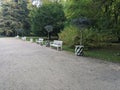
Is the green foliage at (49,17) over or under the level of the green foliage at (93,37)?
over

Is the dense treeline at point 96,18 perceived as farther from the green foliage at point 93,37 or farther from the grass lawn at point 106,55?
the grass lawn at point 106,55

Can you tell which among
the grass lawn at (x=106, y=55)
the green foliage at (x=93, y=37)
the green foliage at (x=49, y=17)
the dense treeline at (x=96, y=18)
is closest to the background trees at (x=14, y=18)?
the green foliage at (x=49, y=17)

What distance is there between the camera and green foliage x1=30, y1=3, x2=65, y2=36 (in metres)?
37.7

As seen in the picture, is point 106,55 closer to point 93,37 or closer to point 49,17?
point 93,37

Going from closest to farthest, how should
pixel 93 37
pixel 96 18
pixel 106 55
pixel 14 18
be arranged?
1. pixel 106 55
2. pixel 93 37
3. pixel 96 18
4. pixel 14 18

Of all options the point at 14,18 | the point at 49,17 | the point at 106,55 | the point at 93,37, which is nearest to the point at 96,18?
the point at 93,37

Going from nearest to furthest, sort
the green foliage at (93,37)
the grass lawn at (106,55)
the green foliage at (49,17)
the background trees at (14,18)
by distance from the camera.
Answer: the grass lawn at (106,55) < the green foliage at (93,37) < the green foliage at (49,17) < the background trees at (14,18)

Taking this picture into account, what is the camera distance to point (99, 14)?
22.3 meters

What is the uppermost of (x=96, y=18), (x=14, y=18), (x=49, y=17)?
(x=14, y=18)

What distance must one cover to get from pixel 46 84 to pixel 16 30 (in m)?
56.5

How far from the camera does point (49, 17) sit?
37781 millimetres

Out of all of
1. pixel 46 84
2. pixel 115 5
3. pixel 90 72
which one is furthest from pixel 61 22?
pixel 46 84

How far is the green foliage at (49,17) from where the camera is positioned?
1485 inches

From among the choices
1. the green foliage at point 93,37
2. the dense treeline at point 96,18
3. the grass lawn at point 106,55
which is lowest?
the grass lawn at point 106,55
